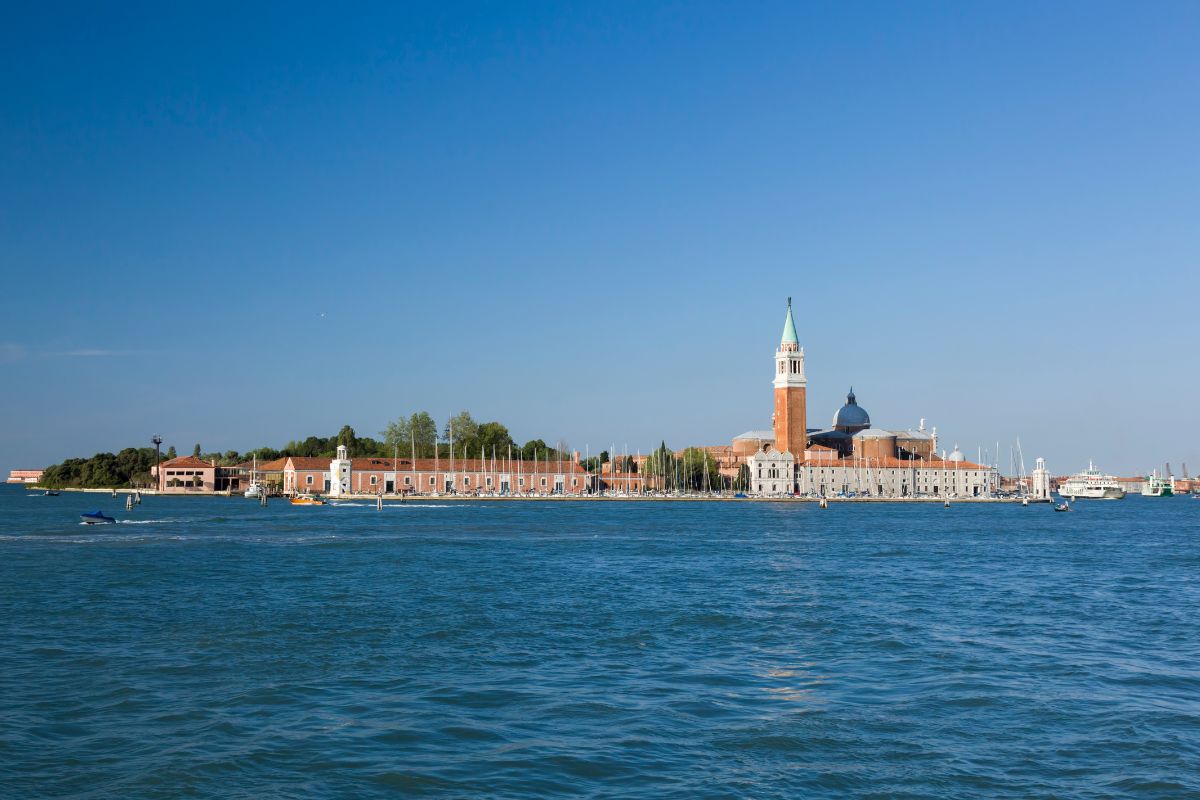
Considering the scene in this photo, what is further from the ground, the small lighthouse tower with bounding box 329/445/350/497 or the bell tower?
the bell tower

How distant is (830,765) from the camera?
33.8 feet

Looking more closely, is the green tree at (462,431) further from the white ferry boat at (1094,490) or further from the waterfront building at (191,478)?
the white ferry boat at (1094,490)

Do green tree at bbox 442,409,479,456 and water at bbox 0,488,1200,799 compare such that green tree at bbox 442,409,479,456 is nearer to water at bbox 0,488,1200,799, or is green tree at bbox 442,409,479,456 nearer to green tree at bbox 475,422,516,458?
green tree at bbox 475,422,516,458

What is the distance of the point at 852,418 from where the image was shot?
138 m

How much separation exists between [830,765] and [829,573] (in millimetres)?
19979

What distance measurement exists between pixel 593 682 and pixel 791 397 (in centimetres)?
11097

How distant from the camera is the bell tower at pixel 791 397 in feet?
402

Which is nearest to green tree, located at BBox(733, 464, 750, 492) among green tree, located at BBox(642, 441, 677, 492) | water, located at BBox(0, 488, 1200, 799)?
green tree, located at BBox(642, 441, 677, 492)

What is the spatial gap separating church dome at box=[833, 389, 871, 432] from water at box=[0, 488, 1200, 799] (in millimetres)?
108106

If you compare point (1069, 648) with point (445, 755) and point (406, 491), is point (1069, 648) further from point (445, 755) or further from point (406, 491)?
point (406, 491)

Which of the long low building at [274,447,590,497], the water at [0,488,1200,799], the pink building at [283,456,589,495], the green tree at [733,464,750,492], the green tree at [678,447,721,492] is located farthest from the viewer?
the green tree at [733,464,750,492]

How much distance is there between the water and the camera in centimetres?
1008

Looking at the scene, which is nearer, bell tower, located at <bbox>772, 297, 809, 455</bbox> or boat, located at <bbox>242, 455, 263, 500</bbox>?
boat, located at <bbox>242, 455, 263, 500</bbox>

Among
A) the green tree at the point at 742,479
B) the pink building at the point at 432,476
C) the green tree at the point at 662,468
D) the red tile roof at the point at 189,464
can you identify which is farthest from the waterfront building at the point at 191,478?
the green tree at the point at 742,479
